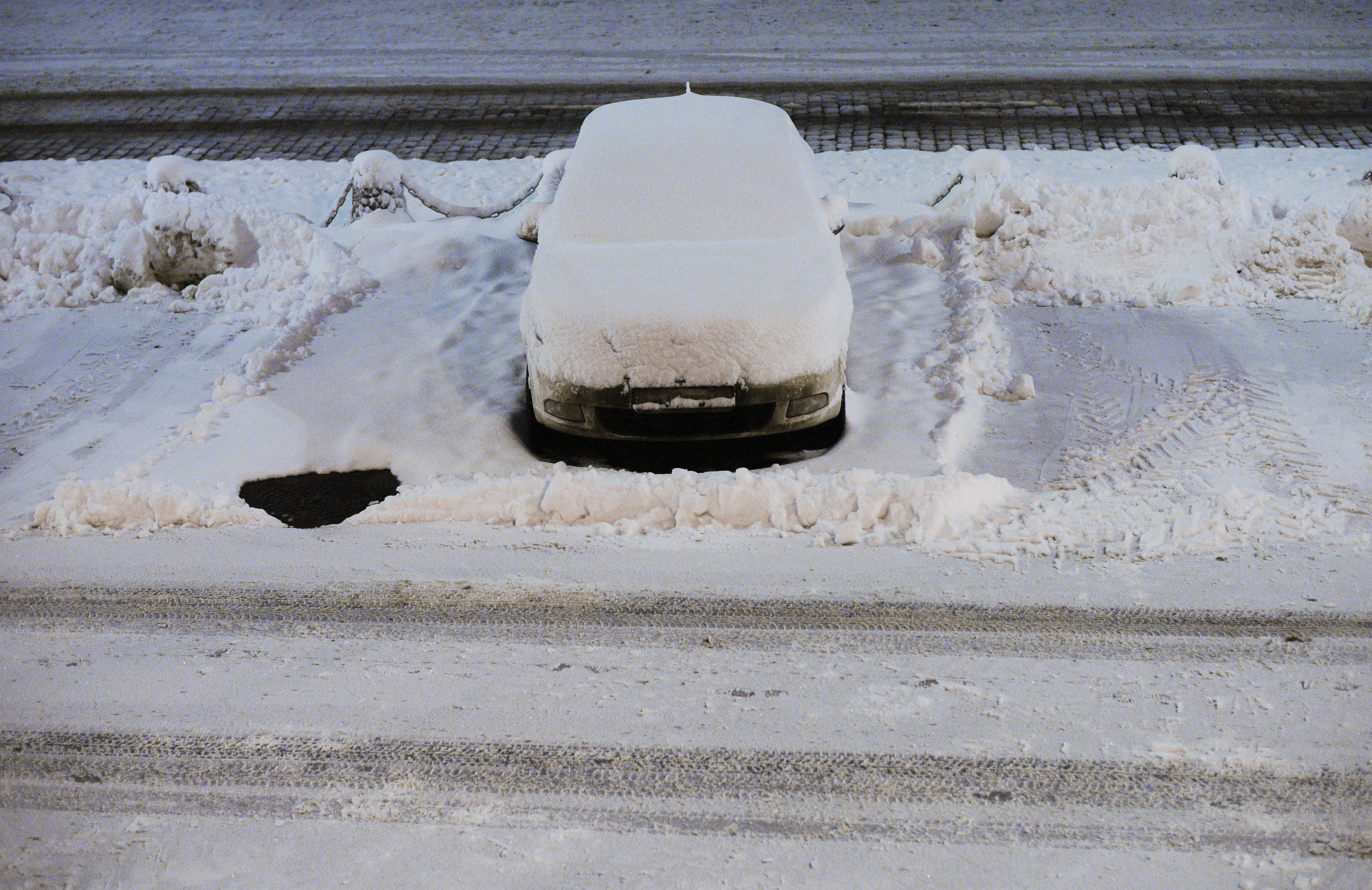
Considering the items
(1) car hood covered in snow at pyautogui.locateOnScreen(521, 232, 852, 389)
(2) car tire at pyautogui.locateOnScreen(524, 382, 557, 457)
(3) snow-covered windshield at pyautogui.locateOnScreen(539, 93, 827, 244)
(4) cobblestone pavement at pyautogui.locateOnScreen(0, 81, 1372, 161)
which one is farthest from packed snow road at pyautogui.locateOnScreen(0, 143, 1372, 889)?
(4) cobblestone pavement at pyautogui.locateOnScreen(0, 81, 1372, 161)

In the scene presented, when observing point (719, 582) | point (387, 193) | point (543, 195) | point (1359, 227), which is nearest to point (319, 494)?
point (719, 582)

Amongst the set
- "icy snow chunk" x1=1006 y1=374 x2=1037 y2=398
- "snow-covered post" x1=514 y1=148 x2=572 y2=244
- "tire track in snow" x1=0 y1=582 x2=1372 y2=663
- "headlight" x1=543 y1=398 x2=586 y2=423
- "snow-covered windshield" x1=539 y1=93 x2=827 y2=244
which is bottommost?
"tire track in snow" x1=0 y1=582 x2=1372 y2=663

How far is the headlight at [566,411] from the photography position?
Answer: 569 cm

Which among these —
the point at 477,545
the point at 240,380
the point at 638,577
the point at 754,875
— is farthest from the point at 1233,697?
the point at 240,380

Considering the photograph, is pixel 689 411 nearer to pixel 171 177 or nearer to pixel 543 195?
A: pixel 543 195

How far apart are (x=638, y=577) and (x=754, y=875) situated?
72.8 inches

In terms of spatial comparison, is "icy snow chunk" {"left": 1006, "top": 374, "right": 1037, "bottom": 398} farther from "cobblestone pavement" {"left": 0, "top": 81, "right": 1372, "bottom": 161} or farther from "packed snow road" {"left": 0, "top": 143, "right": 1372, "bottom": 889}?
"cobblestone pavement" {"left": 0, "top": 81, "right": 1372, "bottom": 161}

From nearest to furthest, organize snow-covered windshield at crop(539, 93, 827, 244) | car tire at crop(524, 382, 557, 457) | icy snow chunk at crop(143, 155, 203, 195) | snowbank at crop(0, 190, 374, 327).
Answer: car tire at crop(524, 382, 557, 457) < snow-covered windshield at crop(539, 93, 827, 244) < snowbank at crop(0, 190, 374, 327) < icy snow chunk at crop(143, 155, 203, 195)

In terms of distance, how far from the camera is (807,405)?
5.72 metres

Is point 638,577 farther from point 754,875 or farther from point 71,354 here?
point 71,354

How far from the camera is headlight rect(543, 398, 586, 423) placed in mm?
5688

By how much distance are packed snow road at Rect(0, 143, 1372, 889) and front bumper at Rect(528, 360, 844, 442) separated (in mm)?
252

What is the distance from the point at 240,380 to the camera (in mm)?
6773

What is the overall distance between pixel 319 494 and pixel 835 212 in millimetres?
3493
